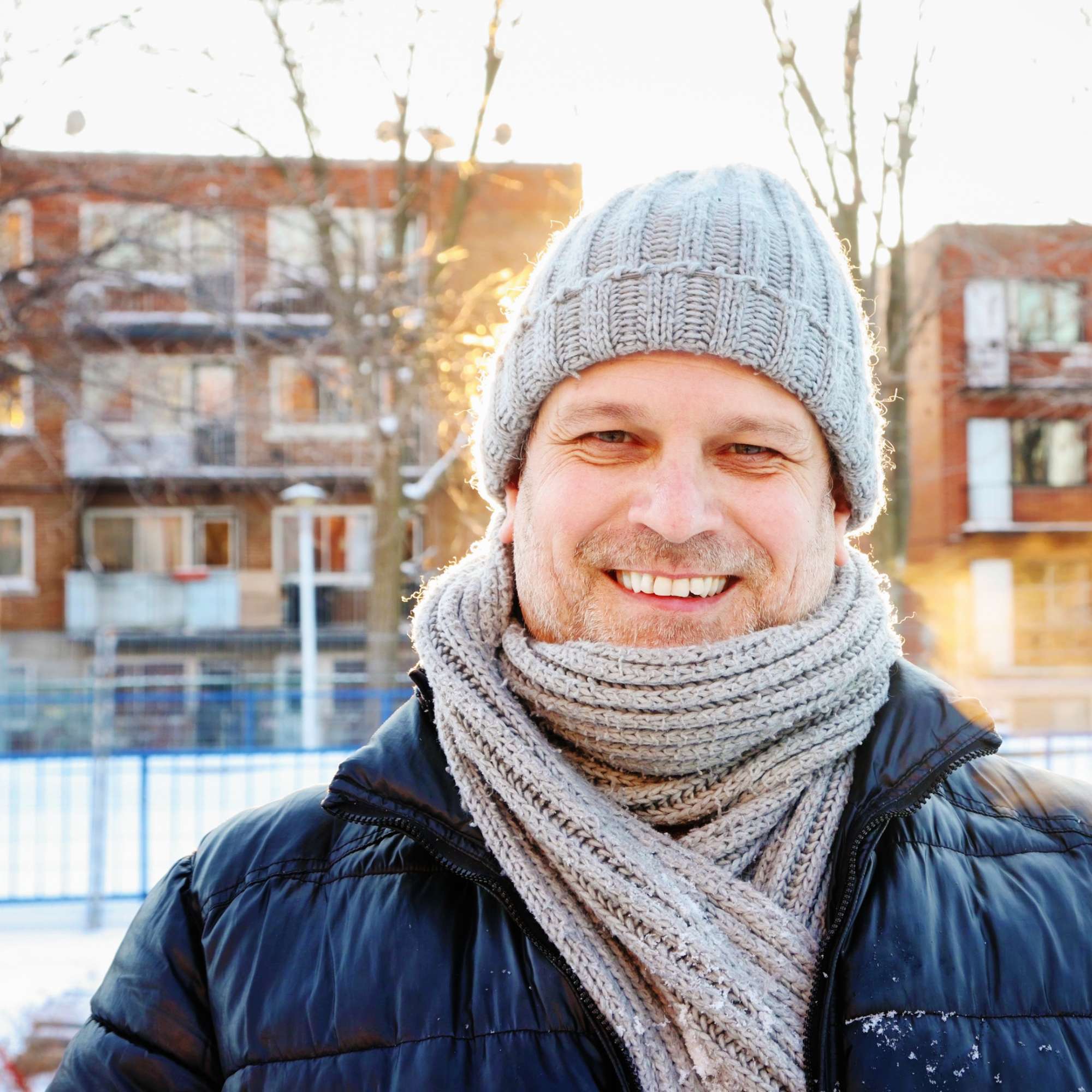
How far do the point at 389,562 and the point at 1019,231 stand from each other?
11.8 metres

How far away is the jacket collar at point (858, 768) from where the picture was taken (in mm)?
1491

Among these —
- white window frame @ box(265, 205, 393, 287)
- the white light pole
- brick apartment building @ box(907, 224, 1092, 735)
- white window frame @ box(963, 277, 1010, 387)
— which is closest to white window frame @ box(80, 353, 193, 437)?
white window frame @ box(265, 205, 393, 287)

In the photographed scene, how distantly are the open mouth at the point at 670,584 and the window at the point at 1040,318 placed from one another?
22.8 metres

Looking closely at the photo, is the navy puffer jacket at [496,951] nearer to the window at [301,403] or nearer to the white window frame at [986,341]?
the window at [301,403]

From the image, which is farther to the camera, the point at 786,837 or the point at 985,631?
the point at 985,631

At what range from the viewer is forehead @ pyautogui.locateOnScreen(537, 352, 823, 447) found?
1.53 metres

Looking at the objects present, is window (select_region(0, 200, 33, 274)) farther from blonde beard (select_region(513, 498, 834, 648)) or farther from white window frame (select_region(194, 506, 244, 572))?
blonde beard (select_region(513, 498, 834, 648))

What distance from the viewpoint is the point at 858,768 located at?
Result: 1569mm

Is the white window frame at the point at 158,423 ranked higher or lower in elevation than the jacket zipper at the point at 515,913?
higher

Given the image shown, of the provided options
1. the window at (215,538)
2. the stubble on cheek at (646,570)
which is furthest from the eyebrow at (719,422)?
the window at (215,538)

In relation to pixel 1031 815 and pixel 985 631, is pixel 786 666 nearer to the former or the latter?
pixel 1031 815

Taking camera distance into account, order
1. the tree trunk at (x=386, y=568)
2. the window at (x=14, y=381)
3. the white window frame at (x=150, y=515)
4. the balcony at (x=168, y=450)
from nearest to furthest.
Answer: the window at (x=14, y=381) → the tree trunk at (x=386, y=568) → the balcony at (x=168, y=450) → the white window frame at (x=150, y=515)

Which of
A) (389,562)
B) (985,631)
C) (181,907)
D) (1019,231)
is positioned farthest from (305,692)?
Answer: (985,631)

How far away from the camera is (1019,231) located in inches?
672
